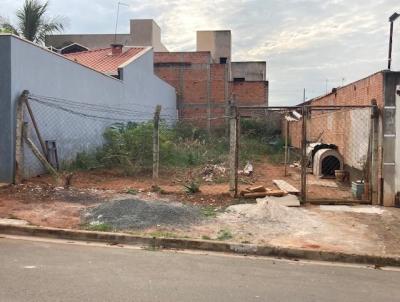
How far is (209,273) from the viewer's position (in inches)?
240

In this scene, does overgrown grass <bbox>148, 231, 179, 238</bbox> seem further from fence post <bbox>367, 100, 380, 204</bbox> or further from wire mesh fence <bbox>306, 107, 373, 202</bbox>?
fence post <bbox>367, 100, 380, 204</bbox>

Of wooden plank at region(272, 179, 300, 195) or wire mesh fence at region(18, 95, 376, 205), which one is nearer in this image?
wooden plank at region(272, 179, 300, 195)

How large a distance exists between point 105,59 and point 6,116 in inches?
598

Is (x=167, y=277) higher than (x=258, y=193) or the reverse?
the reverse

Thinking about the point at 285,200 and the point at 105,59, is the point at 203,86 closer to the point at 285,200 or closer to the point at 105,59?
the point at 105,59

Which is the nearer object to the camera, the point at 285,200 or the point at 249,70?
the point at 285,200

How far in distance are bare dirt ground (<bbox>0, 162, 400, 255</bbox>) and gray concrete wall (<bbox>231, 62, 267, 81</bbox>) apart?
34.5 m

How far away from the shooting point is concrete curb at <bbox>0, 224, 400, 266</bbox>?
23.6ft

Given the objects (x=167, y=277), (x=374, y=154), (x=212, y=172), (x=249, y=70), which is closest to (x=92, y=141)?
(x=212, y=172)

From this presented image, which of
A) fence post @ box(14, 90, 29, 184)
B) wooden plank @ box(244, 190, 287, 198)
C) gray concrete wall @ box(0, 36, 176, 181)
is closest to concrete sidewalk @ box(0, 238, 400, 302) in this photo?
wooden plank @ box(244, 190, 287, 198)

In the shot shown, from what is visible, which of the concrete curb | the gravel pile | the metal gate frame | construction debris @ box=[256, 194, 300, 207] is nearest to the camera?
the concrete curb

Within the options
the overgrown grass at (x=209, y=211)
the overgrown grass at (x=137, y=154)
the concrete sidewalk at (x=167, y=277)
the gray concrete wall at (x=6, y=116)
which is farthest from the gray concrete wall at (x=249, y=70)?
the concrete sidewalk at (x=167, y=277)

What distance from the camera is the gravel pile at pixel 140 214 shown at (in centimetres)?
861

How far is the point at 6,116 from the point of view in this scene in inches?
472
